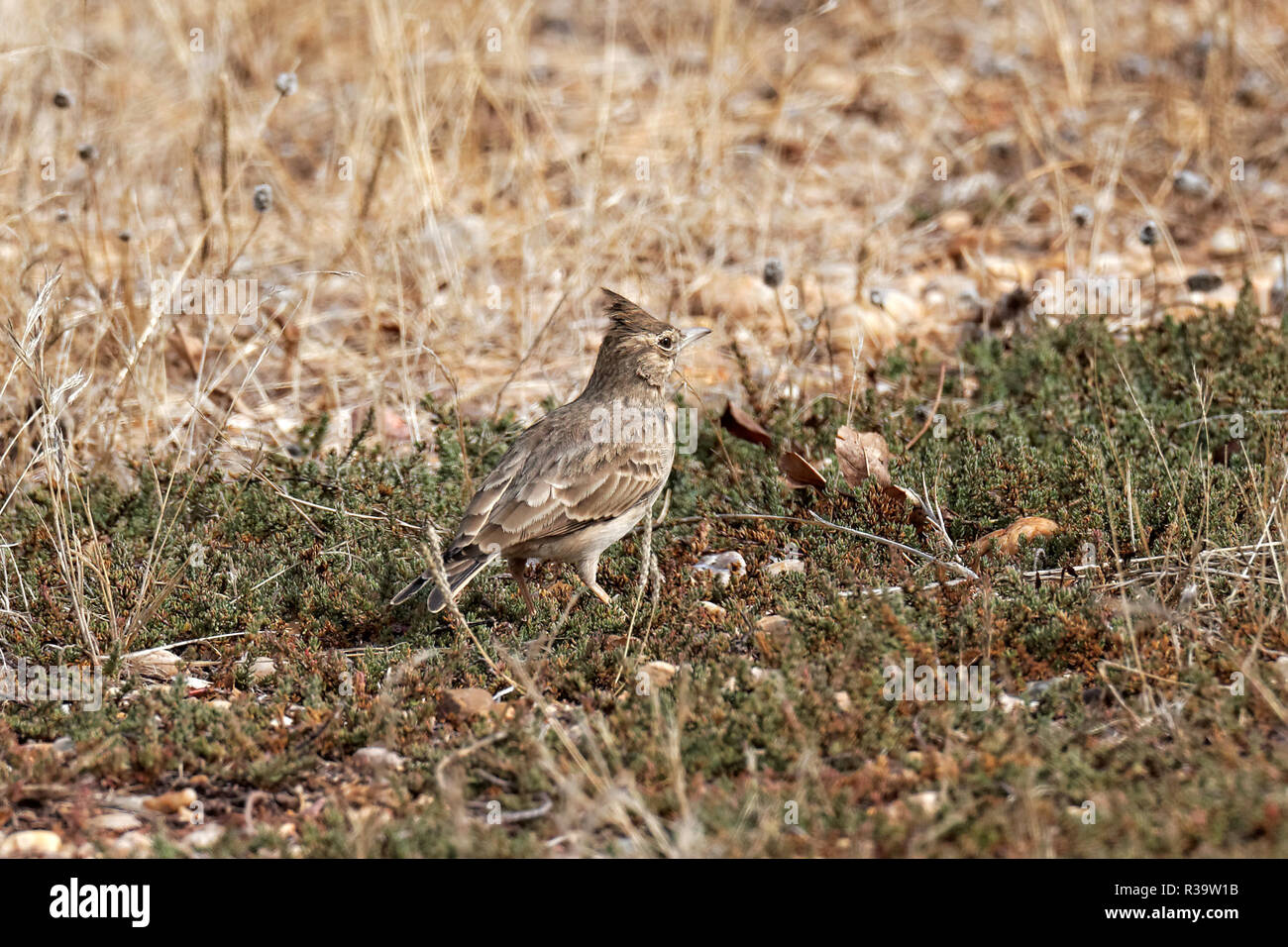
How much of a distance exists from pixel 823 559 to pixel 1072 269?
3.84 metres

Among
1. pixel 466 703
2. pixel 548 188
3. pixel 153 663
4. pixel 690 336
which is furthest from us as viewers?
pixel 548 188

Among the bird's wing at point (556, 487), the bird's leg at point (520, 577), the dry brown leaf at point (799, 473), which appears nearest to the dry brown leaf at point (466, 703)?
the bird's wing at point (556, 487)

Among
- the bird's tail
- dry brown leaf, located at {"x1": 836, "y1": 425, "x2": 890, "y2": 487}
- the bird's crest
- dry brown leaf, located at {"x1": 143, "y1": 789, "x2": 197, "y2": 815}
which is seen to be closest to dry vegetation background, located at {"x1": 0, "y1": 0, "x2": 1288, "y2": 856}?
dry brown leaf, located at {"x1": 143, "y1": 789, "x2": 197, "y2": 815}

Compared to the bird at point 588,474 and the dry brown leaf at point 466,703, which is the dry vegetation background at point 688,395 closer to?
the dry brown leaf at point 466,703

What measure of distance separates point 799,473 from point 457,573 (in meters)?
1.66

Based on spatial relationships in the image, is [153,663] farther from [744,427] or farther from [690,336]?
[744,427]

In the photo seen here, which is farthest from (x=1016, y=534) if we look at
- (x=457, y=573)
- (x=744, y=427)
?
(x=457, y=573)

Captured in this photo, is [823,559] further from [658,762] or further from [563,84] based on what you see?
[563,84]

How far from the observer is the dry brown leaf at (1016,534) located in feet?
17.5

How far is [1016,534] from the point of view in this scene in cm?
541

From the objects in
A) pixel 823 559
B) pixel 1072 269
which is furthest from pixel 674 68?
pixel 823 559

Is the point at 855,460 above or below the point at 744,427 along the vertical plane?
below

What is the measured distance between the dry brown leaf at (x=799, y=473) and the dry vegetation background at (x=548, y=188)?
1.42 m

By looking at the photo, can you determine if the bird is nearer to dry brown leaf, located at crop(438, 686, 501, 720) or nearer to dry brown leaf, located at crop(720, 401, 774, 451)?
dry brown leaf, located at crop(438, 686, 501, 720)
